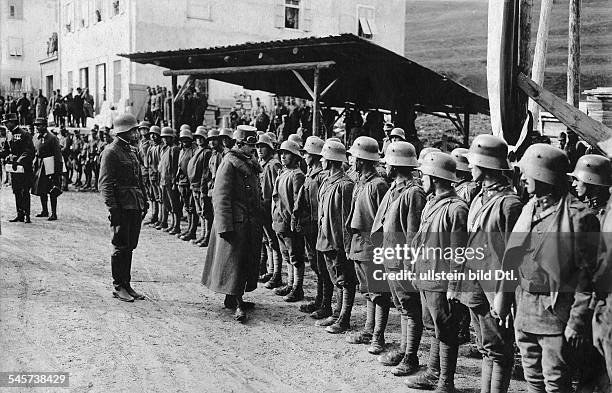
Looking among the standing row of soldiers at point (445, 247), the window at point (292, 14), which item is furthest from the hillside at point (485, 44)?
the standing row of soldiers at point (445, 247)

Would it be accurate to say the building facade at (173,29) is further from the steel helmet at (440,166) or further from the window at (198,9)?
the steel helmet at (440,166)

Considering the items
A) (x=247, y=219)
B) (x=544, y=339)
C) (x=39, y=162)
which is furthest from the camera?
(x=39, y=162)

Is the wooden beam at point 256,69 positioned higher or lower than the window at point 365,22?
lower

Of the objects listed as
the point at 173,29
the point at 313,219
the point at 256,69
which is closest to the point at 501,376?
the point at 313,219

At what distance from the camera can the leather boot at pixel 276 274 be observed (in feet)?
29.7

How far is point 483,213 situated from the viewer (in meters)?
4.55

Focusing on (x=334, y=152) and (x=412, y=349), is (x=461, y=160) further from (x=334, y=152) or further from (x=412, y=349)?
(x=412, y=349)

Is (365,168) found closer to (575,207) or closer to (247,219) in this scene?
(247,219)

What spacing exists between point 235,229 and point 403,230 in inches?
93.6

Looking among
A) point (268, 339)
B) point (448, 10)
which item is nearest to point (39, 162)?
point (268, 339)

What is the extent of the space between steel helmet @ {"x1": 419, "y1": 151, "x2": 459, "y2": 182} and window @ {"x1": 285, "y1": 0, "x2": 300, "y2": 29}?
25.6 m

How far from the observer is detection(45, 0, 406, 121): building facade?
85.7ft

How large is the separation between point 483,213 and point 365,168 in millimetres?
2206

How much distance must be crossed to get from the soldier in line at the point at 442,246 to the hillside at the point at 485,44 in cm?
1554
